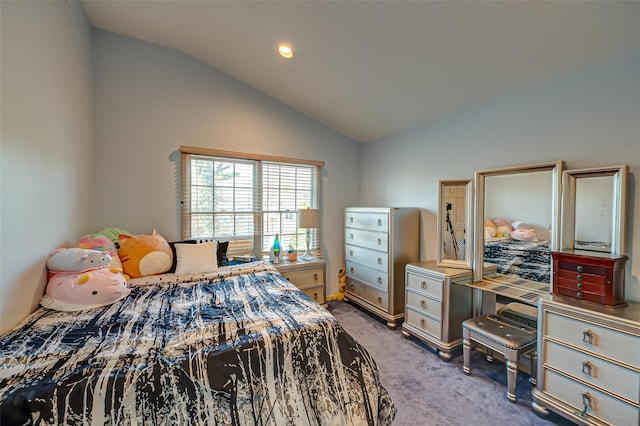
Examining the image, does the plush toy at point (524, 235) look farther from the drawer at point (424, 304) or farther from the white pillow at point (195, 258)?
the white pillow at point (195, 258)

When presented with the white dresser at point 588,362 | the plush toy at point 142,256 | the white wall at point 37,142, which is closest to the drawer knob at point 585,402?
the white dresser at point 588,362

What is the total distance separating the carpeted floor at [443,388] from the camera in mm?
1582

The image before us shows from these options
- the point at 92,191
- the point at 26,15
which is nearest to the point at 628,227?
the point at 26,15

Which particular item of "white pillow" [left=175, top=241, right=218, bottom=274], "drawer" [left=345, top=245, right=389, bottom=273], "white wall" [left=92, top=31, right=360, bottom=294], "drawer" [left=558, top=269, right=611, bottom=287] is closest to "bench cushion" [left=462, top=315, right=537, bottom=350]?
"drawer" [left=558, top=269, right=611, bottom=287]

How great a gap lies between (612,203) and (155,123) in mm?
3842

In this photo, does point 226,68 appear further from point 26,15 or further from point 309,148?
point 26,15

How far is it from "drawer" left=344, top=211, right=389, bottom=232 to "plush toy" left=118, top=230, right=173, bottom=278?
A: 84.1 inches

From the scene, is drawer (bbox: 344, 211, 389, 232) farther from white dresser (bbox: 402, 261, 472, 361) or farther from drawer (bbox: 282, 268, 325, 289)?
drawer (bbox: 282, 268, 325, 289)

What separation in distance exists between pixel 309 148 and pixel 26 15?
2549 millimetres

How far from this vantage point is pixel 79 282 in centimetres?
153

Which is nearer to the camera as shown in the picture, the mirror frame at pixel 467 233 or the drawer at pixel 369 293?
the mirror frame at pixel 467 233

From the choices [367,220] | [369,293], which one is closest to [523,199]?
[367,220]

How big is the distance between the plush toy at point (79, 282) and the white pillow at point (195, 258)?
0.57 m

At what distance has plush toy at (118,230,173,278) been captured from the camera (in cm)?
206
